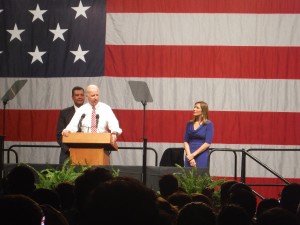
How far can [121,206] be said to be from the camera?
1.52m

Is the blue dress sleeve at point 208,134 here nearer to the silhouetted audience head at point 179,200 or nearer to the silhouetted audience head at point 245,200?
the silhouetted audience head at point 179,200

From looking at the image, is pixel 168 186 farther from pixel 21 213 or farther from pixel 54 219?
pixel 21 213

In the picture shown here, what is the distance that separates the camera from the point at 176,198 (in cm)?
358

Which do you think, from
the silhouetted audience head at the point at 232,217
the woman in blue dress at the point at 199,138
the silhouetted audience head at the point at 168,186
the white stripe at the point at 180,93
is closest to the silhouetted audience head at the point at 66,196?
the silhouetted audience head at the point at 168,186

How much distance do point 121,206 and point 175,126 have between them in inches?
313

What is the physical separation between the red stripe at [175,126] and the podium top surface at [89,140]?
246 centimetres

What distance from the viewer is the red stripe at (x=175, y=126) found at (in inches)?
367

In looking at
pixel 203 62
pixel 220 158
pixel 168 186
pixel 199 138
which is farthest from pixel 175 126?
pixel 168 186

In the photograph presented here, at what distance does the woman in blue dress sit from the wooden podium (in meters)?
1.31

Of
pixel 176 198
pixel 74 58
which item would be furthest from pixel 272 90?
pixel 176 198

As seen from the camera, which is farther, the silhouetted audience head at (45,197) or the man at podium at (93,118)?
the man at podium at (93,118)

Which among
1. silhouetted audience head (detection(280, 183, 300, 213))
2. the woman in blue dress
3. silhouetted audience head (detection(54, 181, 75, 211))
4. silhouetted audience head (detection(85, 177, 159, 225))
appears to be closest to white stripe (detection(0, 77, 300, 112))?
the woman in blue dress

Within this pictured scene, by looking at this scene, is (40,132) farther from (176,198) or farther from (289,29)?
(176,198)

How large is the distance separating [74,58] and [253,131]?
304 centimetres
